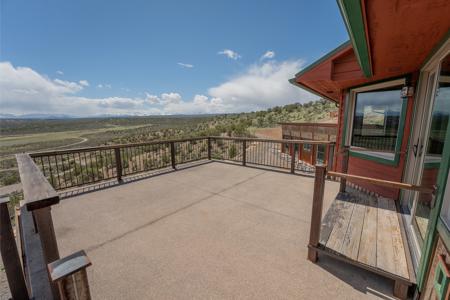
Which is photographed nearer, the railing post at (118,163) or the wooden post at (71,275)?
the wooden post at (71,275)

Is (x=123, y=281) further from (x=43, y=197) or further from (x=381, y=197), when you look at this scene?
(x=381, y=197)

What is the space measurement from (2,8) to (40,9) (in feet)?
7.66

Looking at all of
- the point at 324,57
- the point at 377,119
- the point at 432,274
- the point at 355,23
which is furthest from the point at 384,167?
the point at 355,23

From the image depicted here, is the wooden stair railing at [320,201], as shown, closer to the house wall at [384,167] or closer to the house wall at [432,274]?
the house wall at [432,274]

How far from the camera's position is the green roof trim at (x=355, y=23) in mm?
1221

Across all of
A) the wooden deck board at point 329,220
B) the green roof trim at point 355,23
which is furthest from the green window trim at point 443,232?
the green roof trim at point 355,23

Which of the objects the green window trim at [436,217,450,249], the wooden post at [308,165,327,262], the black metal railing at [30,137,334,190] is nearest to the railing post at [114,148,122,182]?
the black metal railing at [30,137,334,190]

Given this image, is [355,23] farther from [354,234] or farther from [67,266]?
Result: [67,266]

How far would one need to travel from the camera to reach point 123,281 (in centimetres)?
187

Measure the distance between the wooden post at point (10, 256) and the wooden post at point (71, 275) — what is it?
3.40 feet

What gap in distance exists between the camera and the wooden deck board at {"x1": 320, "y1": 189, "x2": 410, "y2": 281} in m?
1.84

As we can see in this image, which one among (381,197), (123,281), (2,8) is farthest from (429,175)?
(2,8)

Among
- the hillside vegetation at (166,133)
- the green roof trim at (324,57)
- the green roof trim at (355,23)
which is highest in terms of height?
the green roof trim at (324,57)

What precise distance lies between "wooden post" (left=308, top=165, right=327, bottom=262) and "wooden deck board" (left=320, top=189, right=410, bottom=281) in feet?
0.49
